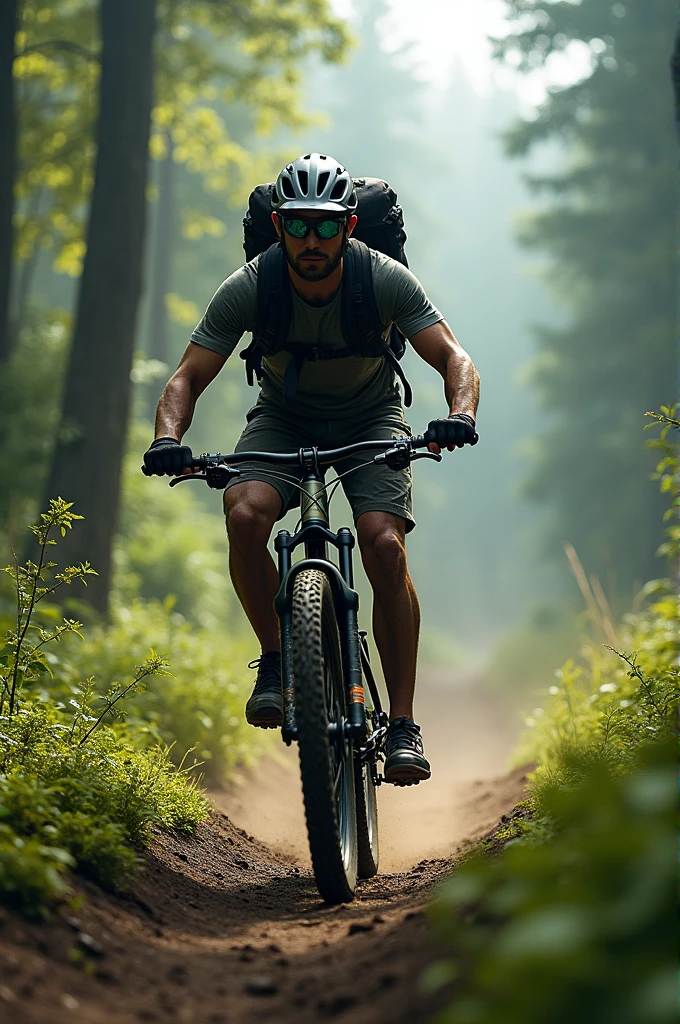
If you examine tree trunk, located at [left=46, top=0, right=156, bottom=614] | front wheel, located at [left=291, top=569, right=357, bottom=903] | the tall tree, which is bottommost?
front wheel, located at [left=291, top=569, right=357, bottom=903]

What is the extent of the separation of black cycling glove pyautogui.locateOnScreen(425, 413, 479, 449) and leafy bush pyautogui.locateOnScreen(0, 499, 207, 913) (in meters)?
1.44

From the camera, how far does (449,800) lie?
26.6ft

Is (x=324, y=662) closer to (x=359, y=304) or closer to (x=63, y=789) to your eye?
(x=63, y=789)

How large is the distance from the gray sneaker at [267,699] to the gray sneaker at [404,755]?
1.57ft

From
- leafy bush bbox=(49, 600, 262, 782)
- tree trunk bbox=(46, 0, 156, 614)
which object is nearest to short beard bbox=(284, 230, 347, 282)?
leafy bush bbox=(49, 600, 262, 782)

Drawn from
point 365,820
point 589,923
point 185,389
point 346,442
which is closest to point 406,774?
point 365,820

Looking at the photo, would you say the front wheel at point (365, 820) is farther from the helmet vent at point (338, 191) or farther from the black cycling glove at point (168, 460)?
the helmet vent at point (338, 191)

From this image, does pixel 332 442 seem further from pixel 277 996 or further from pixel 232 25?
pixel 232 25

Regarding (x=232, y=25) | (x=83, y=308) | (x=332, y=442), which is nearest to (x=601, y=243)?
(x=232, y=25)

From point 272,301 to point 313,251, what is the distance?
282 mm

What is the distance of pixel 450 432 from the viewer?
3.95 meters

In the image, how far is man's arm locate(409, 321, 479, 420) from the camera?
14.3ft

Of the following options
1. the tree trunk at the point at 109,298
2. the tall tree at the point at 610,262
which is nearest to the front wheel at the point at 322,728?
the tree trunk at the point at 109,298

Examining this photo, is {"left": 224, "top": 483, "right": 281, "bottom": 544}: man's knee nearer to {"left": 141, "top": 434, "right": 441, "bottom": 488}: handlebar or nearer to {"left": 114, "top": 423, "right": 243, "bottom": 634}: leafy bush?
{"left": 141, "top": 434, "right": 441, "bottom": 488}: handlebar
